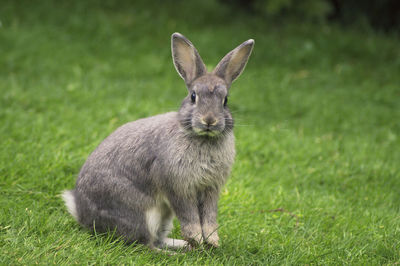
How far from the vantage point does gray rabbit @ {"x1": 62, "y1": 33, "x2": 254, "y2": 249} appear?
147 inches

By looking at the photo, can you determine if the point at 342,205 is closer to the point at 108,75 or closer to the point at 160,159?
the point at 160,159

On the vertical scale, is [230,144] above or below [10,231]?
above

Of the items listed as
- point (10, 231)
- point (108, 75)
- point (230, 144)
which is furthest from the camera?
point (108, 75)

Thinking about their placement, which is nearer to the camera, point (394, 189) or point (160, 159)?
point (160, 159)

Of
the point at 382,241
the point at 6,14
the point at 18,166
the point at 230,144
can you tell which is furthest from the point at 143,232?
the point at 6,14

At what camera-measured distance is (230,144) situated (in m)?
3.89

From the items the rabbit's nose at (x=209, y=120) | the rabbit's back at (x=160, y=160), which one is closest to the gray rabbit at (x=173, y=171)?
the rabbit's back at (x=160, y=160)

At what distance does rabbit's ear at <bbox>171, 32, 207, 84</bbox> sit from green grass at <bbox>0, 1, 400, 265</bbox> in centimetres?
133

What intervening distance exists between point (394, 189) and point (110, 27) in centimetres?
590

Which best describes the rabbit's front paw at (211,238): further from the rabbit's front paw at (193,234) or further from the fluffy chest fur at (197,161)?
the fluffy chest fur at (197,161)

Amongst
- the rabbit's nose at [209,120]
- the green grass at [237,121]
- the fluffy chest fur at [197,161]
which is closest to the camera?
the rabbit's nose at [209,120]

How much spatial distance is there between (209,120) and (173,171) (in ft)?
1.62

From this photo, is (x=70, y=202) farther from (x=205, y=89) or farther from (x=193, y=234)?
(x=205, y=89)

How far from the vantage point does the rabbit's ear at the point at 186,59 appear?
3799 mm
